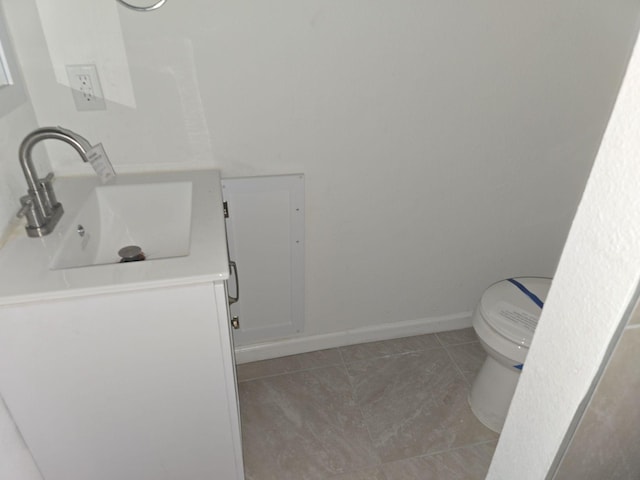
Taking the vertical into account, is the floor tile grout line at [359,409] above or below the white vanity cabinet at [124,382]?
below

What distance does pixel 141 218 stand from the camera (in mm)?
1316

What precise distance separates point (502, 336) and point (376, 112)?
0.84 metres

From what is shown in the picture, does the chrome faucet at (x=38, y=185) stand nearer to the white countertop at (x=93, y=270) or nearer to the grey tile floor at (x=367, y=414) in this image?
the white countertop at (x=93, y=270)

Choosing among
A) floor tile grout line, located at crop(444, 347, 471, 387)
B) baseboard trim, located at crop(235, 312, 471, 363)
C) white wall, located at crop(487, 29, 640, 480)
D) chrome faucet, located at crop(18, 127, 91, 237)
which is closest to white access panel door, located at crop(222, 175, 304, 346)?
baseboard trim, located at crop(235, 312, 471, 363)

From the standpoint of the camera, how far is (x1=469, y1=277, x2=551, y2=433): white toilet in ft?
4.66

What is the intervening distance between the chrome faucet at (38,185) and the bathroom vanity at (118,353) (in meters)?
0.03

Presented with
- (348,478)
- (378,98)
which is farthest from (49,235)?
(348,478)

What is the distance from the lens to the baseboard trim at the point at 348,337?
6.03ft

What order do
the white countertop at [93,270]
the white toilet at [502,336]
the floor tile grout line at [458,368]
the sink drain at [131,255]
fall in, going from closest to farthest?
the white countertop at [93,270], the sink drain at [131,255], the white toilet at [502,336], the floor tile grout line at [458,368]

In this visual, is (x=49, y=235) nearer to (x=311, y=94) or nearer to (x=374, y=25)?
(x=311, y=94)

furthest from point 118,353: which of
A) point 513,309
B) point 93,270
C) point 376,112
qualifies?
point 513,309

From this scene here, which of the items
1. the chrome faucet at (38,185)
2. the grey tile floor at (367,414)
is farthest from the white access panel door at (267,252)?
the chrome faucet at (38,185)

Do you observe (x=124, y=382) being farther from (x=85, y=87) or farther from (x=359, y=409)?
(x=359, y=409)

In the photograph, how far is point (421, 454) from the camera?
152 cm
